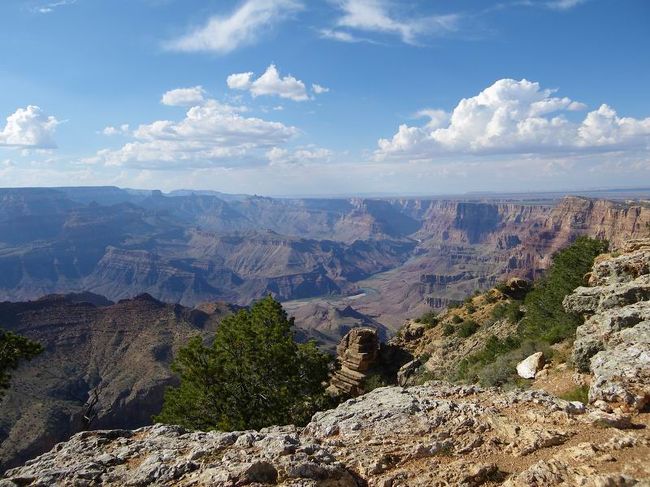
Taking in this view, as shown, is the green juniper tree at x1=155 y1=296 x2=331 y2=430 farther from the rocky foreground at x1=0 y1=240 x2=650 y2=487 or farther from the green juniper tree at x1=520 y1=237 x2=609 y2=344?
the green juniper tree at x1=520 y1=237 x2=609 y2=344

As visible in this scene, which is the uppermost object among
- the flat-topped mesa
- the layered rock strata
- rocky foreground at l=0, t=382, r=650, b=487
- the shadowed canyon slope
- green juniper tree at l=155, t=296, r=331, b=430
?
the layered rock strata

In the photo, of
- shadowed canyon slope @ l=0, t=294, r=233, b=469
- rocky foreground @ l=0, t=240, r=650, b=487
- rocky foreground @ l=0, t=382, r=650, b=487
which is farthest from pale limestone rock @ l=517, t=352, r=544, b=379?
shadowed canyon slope @ l=0, t=294, r=233, b=469

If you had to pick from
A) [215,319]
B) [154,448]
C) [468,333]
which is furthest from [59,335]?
[154,448]

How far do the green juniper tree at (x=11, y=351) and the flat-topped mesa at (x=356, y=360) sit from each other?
71.9 feet

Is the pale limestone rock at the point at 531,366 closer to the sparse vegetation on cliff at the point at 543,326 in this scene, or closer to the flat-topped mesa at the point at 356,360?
the sparse vegetation on cliff at the point at 543,326

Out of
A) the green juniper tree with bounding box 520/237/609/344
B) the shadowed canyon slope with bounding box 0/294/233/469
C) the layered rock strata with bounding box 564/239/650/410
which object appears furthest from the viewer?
the shadowed canyon slope with bounding box 0/294/233/469

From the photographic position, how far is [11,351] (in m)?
20.9

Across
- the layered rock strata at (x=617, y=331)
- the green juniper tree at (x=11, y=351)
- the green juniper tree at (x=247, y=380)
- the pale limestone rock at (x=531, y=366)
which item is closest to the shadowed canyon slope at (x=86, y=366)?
the green juniper tree at (x=11, y=351)

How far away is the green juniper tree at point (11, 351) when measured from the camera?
20.6 m

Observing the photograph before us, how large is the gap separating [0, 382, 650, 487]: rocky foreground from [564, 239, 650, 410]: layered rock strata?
91 centimetres

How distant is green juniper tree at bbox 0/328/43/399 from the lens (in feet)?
67.7

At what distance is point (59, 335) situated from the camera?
106 metres

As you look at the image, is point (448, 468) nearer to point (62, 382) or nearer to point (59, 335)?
point (62, 382)

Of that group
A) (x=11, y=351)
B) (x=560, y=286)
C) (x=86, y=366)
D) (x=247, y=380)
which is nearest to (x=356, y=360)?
(x=560, y=286)
